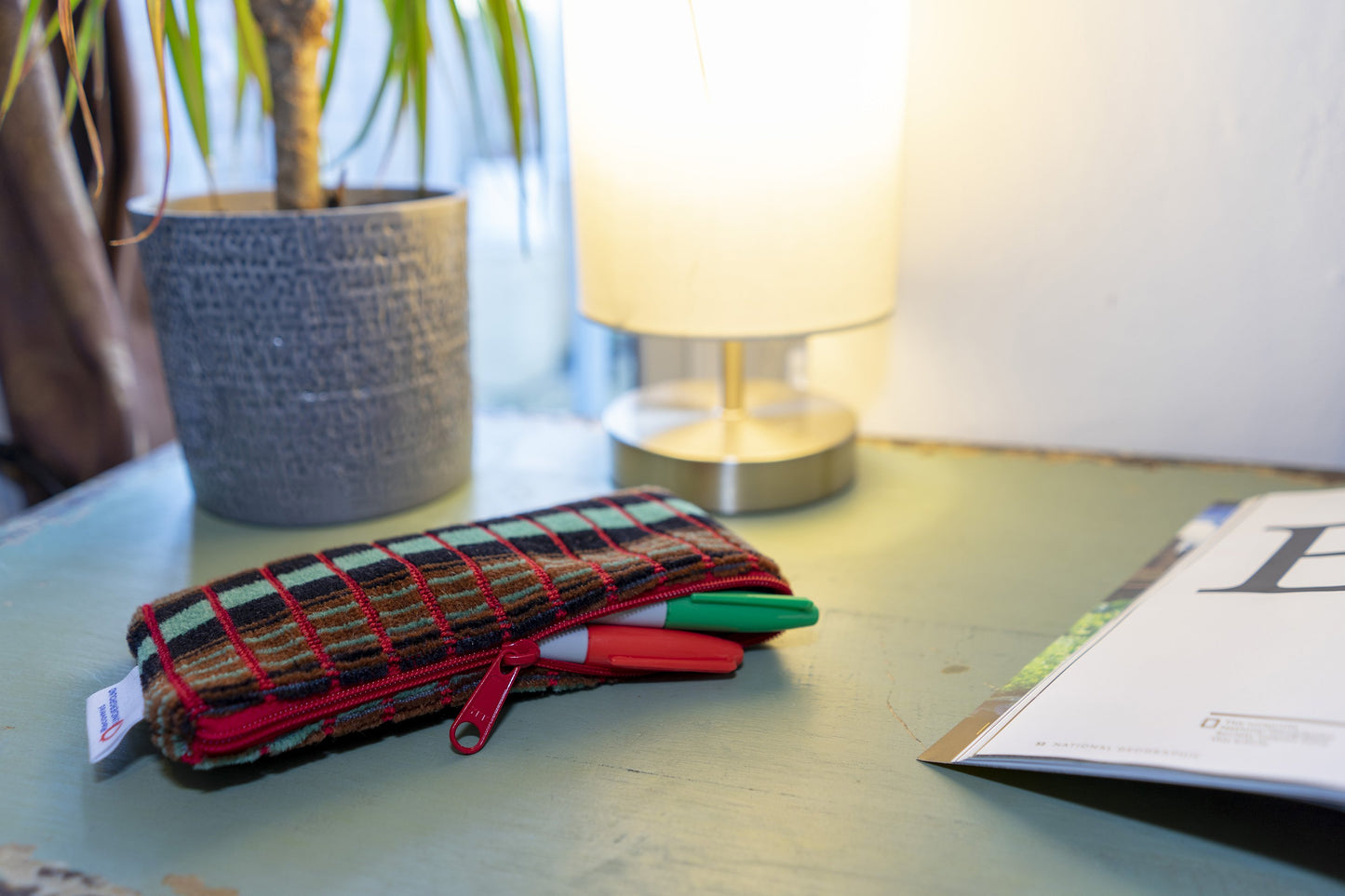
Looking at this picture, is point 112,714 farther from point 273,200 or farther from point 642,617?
point 273,200

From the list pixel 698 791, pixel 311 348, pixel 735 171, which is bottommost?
pixel 698 791

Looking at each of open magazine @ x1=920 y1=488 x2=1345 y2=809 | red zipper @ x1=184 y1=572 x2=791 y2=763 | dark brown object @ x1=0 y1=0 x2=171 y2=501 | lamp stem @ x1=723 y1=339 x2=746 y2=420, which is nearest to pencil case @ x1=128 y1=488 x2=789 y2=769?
red zipper @ x1=184 y1=572 x2=791 y2=763

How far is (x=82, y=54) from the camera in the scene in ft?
2.20

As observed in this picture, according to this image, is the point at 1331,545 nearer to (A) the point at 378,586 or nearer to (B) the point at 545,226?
(A) the point at 378,586

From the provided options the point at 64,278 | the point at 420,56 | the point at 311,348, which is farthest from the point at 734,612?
the point at 64,278

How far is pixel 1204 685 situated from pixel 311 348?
53 cm

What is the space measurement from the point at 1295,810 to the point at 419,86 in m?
0.66

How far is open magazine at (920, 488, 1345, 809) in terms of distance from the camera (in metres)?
0.36

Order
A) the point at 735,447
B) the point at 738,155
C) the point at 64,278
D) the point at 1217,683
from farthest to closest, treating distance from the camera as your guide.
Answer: the point at 64,278 → the point at 735,447 → the point at 738,155 → the point at 1217,683

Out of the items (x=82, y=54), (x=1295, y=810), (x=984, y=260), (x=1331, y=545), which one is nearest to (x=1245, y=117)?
(x=984, y=260)

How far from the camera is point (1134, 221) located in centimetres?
76

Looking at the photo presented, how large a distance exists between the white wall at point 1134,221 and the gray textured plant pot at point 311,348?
402 mm

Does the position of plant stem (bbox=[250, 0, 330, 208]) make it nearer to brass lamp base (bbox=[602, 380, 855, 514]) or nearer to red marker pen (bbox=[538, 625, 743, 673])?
brass lamp base (bbox=[602, 380, 855, 514])

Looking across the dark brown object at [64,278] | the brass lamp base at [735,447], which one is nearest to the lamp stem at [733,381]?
the brass lamp base at [735,447]
